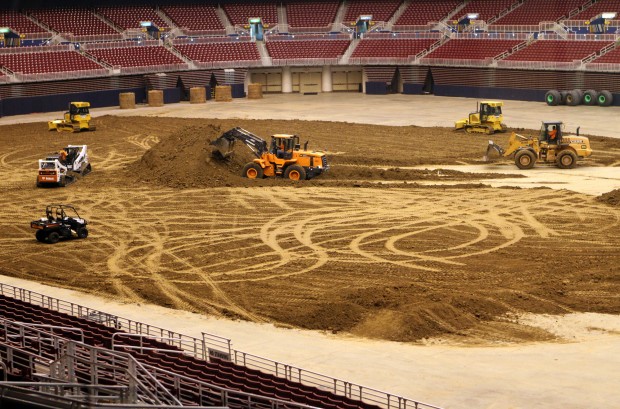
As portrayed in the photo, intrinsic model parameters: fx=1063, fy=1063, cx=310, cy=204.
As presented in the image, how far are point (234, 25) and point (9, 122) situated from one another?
84.1ft

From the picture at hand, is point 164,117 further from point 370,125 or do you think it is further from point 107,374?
point 107,374

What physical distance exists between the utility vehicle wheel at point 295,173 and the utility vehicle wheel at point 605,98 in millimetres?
31822

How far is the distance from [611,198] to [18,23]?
5599 cm

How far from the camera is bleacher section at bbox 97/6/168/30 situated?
87500mm

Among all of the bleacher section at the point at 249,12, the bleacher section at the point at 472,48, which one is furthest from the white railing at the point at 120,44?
the bleacher section at the point at 472,48

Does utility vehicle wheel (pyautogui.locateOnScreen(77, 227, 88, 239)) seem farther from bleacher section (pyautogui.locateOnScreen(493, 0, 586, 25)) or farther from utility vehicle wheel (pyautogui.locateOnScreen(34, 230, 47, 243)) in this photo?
bleacher section (pyautogui.locateOnScreen(493, 0, 586, 25))

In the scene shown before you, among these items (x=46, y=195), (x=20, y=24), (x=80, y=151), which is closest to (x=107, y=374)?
(x=46, y=195)

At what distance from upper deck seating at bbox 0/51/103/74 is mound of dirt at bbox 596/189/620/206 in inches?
1902

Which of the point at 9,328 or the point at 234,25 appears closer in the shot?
the point at 9,328

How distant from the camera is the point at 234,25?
90.8 meters

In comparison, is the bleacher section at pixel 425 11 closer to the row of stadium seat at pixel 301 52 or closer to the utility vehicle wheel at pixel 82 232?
the row of stadium seat at pixel 301 52

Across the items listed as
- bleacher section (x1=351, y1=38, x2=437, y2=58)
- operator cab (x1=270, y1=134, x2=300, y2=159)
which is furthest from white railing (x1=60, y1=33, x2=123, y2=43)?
operator cab (x1=270, y1=134, x2=300, y2=159)

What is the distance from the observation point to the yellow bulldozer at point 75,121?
65.1 m

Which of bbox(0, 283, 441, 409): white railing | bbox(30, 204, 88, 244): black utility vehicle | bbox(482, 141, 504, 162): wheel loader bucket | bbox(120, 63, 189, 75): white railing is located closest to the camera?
bbox(0, 283, 441, 409): white railing
